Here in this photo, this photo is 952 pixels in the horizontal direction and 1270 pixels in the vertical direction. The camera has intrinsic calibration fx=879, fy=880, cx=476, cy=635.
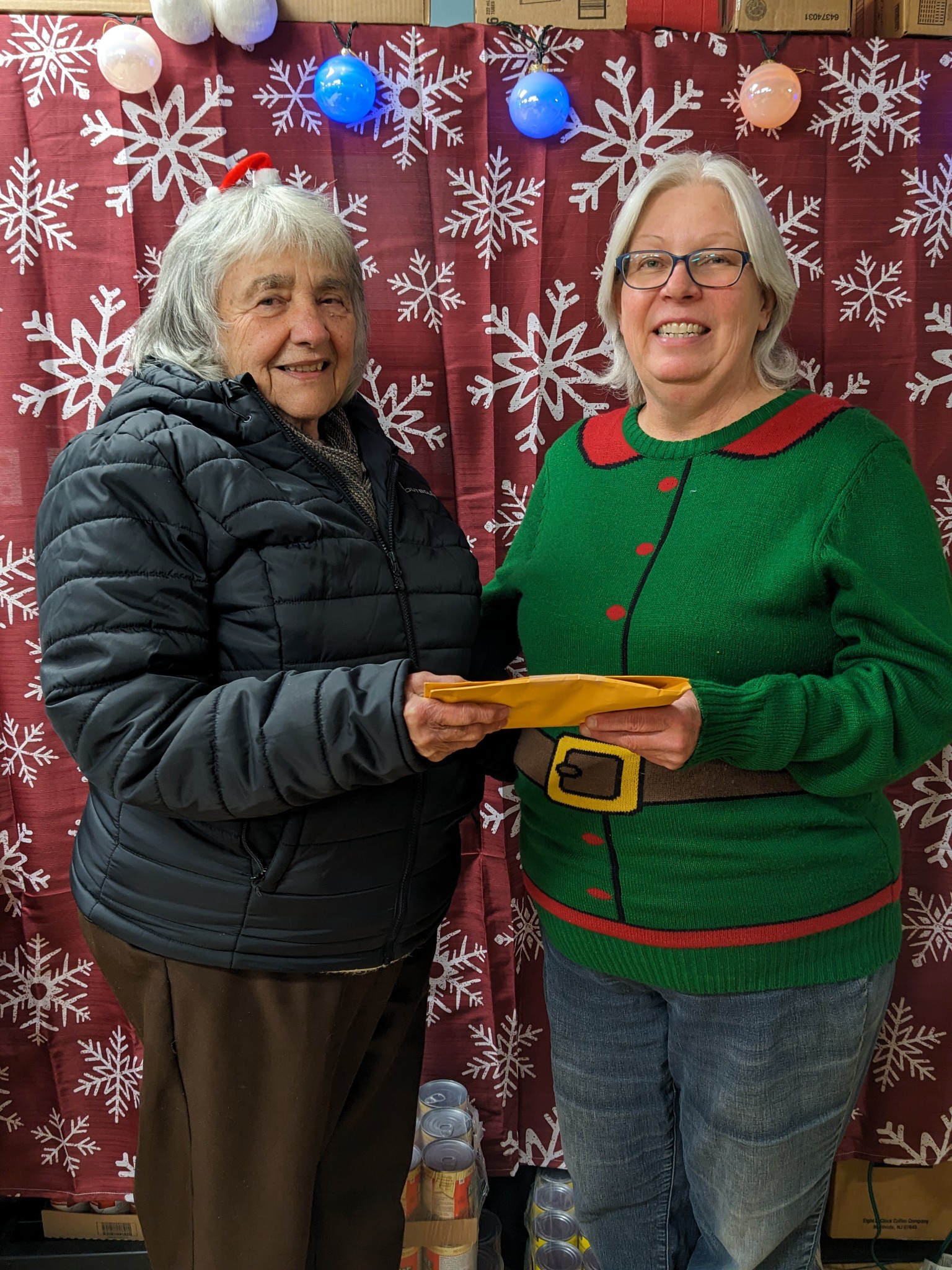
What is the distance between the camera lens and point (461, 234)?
1.64m

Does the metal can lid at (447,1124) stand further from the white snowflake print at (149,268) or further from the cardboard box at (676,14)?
the cardboard box at (676,14)

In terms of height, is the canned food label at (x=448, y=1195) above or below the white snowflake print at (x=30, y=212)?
below

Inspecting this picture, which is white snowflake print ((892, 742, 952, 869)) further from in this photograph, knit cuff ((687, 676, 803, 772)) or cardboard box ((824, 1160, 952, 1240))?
knit cuff ((687, 676, 803, 772))

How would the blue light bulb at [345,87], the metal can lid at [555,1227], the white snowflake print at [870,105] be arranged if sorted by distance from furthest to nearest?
1. the metal can lid at [555,1227]
2. the white snowflake print at [870,105]
3. the blue light bulb at [345,87]

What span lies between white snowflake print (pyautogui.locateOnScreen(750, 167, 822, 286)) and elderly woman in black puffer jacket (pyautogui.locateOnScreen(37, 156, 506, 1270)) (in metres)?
0.84

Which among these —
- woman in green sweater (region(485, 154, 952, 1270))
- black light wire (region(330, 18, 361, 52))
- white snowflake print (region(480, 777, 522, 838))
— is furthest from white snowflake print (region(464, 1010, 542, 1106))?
black light wire (region(330, 18, 361, 52))

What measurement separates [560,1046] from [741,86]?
1.69 meters

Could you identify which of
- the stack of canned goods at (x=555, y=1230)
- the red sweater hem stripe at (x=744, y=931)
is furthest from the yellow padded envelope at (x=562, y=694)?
the stack of canned goods at (x=555, y=1230)

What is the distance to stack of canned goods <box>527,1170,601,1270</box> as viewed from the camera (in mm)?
1779

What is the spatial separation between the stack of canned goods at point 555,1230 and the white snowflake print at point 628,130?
1.97m

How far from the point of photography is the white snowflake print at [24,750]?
1733 mm

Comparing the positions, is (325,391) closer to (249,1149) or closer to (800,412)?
(800,412)

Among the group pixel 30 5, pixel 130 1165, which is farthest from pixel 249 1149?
pixel 30 5

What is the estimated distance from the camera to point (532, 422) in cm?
170
